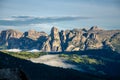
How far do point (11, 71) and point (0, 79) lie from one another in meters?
1.28

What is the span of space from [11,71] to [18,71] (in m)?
0.66

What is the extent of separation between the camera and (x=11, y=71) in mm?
25125

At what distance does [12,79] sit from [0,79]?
85 cm

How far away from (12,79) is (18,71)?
4.41 ft

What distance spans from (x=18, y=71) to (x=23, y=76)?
1.75 feet

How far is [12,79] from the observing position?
959 inches

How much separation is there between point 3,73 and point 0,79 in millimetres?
806

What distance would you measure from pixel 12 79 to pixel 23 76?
135 centimetres

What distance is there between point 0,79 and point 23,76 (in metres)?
2.05

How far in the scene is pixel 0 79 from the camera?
24.1 metres

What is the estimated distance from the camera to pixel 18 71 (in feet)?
84.0

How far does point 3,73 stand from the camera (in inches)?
977

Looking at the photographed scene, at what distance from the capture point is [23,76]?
25.5 m

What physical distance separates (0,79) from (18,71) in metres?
1.89
